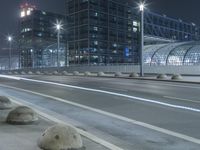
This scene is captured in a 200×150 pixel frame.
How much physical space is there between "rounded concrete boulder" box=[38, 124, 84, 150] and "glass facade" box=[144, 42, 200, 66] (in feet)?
140

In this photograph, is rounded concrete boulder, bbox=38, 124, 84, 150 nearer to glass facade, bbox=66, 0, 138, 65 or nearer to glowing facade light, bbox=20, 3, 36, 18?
glass facade, bbox=66, 0, 138, 65

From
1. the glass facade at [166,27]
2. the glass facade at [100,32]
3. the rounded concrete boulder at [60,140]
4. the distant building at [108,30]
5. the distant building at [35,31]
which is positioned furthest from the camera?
the distant building at [35,31]

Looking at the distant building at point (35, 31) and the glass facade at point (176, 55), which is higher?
the distant building at point (35, 31)

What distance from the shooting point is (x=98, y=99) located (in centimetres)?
1728

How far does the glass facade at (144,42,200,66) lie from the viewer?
53278 millimetres

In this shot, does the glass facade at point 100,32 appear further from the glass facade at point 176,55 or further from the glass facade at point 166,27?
the glass facade at point 176,55

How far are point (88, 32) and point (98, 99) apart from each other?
10735 centimetres

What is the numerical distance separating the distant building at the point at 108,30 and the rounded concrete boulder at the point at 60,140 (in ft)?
357

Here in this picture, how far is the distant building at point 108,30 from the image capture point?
403 ft

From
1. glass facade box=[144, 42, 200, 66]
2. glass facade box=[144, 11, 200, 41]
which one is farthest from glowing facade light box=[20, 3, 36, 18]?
glass facade box=[144, 42, 200, 66]

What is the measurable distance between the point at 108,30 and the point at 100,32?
13.3ft

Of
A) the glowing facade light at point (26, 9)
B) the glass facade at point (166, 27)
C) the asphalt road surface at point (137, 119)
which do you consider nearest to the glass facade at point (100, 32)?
the glass facade at point (166, 27)

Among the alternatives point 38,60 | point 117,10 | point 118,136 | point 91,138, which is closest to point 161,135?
point 118,136

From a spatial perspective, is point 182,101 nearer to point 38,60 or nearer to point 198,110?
point 198,110
